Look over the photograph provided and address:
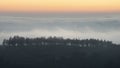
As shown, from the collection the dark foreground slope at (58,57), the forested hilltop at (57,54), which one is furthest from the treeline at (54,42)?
the dark foreground slope at (58,57)

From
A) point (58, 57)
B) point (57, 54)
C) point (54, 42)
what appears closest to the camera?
point (58, 57)

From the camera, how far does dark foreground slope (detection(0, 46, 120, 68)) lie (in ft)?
194

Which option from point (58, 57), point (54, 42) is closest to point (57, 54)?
point (58, 57)

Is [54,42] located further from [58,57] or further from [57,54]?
[58,57]

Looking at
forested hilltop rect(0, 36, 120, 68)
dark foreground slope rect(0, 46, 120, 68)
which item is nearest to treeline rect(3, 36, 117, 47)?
forested hilltop rect(0, 36, 120, 68)

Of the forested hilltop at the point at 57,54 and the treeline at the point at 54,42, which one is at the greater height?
the treeline at the point at 54,42

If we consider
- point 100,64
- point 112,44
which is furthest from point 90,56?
point 112,44

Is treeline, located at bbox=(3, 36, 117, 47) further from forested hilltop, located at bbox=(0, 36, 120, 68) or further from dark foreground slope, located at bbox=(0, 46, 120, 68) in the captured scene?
dark foreground slope, located at bbox=(0, 46, 120, 68)

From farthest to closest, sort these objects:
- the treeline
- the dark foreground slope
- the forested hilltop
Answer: the treeline, the forested hilltop, the dark foreground slope

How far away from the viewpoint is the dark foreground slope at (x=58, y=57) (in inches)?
2331

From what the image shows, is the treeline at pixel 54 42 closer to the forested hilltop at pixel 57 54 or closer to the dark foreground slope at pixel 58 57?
the forested hilltop at pixel 57 54

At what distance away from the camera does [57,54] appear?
63531mm

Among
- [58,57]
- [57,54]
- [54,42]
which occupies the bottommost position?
[58,57]

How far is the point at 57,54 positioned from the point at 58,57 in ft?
3.96
